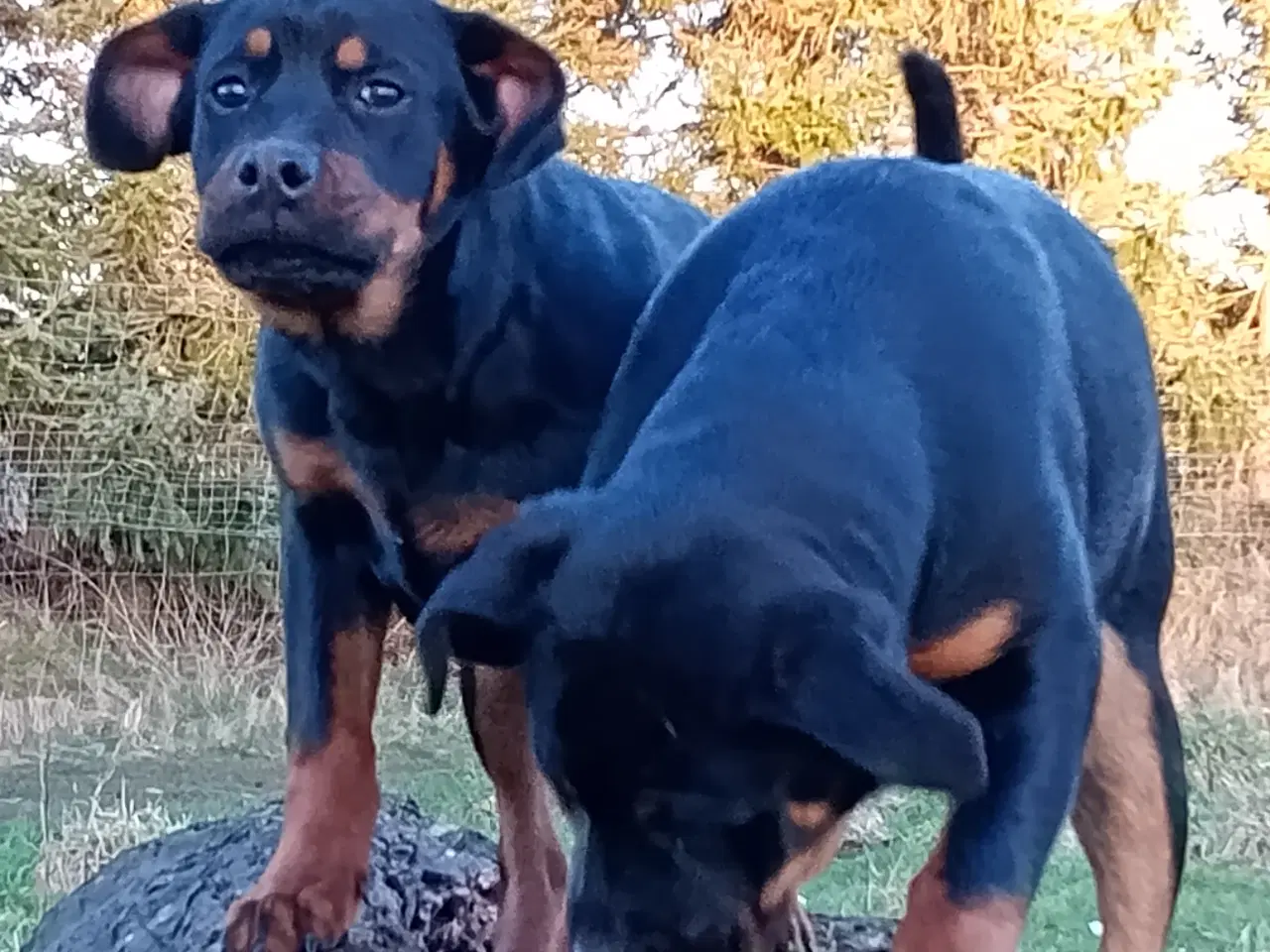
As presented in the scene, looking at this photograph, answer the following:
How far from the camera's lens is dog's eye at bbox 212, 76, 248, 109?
6.41 feet

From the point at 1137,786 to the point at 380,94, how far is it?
1514mm

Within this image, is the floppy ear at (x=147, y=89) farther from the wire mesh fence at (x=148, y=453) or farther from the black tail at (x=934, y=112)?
the wire mesh fence at (x=148, y=453)

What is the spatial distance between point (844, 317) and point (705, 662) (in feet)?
1.66

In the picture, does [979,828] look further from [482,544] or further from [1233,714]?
[1233,714]

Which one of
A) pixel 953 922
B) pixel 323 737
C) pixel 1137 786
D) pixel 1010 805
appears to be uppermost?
pixel 1010 805

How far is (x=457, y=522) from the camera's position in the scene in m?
2.10

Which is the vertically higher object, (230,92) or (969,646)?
(230,92)

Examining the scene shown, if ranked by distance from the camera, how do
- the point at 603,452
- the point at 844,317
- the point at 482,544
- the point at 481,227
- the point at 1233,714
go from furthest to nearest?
1. the point at 1233,714
2. the point at 481,227
3. the point at 603,452
4. the point at 844,317
5. the point at 482,544

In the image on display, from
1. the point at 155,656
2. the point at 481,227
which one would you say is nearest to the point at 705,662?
the point at 481,227

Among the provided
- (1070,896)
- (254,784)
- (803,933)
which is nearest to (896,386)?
(803,933)

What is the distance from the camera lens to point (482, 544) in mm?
1561

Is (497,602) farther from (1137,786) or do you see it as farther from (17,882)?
(17,882)

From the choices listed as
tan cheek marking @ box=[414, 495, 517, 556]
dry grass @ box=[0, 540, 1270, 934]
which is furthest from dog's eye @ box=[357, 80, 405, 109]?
dry grass @ box=[0, 540, 1270, 934]

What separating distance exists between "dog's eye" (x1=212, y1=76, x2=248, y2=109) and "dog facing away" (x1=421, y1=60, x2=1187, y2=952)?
0.59 metres
